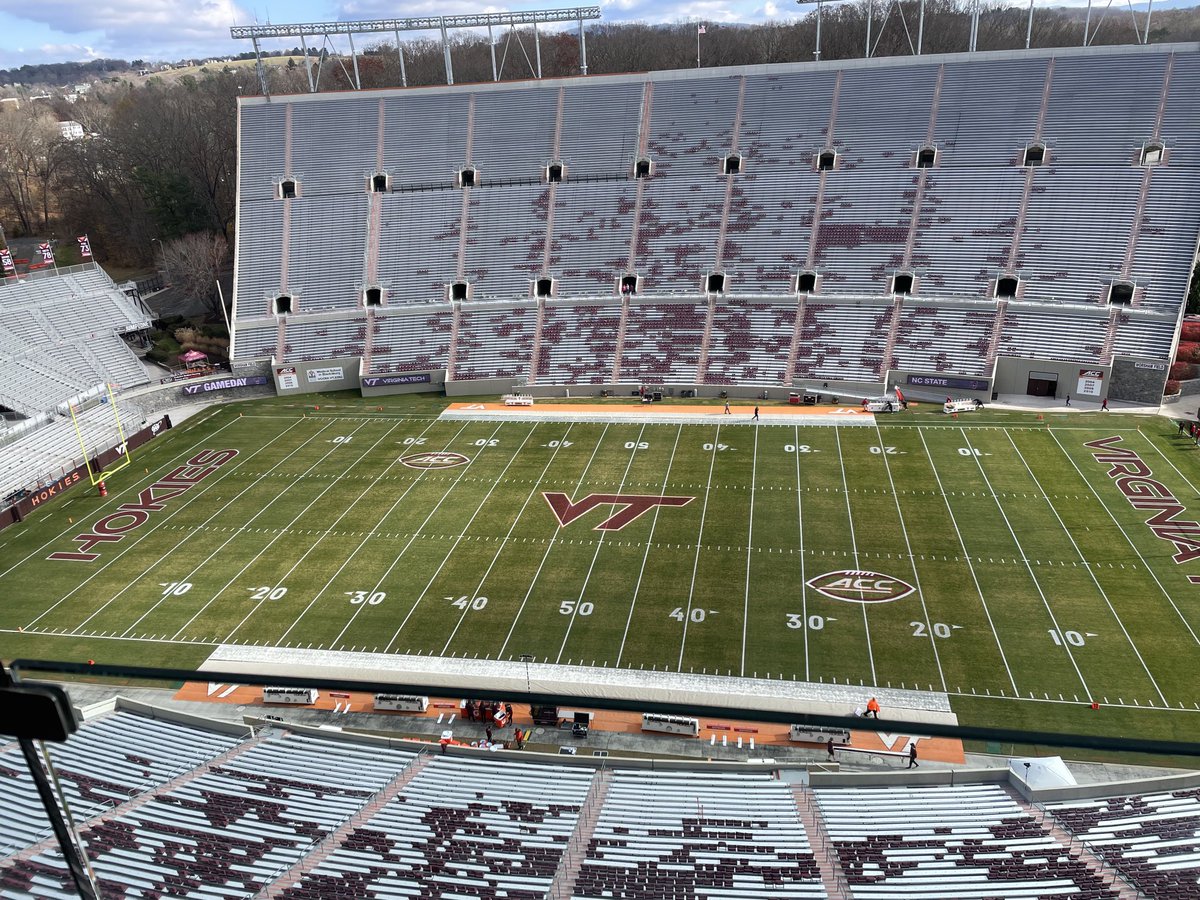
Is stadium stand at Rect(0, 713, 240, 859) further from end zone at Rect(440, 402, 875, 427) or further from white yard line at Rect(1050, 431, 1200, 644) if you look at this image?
white yard line at Rect(1050, 431, 1200, 644)

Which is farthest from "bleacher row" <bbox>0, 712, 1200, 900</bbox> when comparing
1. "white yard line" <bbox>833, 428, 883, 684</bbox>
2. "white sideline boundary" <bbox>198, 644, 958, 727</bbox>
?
"white yard line" <bbox>833, 428, 883, 684</bbox>

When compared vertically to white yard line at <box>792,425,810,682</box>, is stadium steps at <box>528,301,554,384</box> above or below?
above

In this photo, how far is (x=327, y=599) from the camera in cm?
2356

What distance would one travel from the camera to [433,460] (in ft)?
105

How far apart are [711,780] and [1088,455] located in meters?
23.3

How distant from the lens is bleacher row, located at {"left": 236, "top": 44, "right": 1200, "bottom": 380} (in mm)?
38844

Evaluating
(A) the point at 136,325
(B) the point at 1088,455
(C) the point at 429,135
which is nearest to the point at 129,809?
(B) the point at 1088,455

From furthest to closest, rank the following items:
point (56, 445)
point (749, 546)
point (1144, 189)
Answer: point (1144, 189) < point (56, 445) < point (749, 546)

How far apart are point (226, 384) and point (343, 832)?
33260 millimetres

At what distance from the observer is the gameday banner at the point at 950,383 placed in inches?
1401

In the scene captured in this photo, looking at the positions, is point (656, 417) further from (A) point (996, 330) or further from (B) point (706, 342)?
(A) point (996, 330)

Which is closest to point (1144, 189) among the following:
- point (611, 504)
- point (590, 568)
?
point (611, 504)

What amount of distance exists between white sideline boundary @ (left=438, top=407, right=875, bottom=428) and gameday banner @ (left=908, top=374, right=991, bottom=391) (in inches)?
152

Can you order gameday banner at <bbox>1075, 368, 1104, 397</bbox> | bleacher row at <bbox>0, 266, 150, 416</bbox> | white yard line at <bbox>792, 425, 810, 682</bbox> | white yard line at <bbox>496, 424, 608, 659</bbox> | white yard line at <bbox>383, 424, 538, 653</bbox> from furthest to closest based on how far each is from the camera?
bleacher row at <bbox>0, 266, 150, 416</bbox>
gameday banner at <bbox>1075, 368, 1104, 397</bbox>
white yard line at <bbox>383, 424, 538, 653</bbox>
white yard line at <bbox>496, 424, 608, 659</bbox>
white yard line at <bbox>792, 425, 810, 682</bbox>
